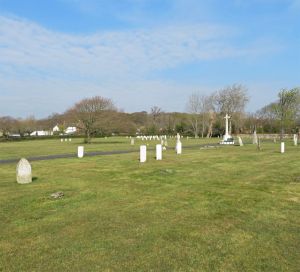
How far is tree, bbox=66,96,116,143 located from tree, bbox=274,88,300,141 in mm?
39968

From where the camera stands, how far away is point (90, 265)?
5363 mm

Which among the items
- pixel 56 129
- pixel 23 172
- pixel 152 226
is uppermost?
pixel 56 129

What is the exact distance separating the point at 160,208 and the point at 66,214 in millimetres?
2262

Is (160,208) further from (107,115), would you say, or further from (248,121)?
(248,121)

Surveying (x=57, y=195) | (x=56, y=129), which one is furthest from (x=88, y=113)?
(x=56, y=129)

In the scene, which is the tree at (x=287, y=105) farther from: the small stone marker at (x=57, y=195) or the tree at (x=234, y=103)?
the small stone marker at (x=57, y=195)

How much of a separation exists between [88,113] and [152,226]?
53.4m

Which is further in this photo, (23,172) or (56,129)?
(56,129)

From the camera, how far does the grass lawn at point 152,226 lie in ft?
18.2

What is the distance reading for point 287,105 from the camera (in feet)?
261

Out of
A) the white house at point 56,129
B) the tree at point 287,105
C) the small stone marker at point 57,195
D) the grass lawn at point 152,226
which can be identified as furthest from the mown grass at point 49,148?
the white house at point 56,129

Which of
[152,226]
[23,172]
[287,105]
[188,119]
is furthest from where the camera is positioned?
[188,119]

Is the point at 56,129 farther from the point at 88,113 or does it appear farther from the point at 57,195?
the point at 57,195

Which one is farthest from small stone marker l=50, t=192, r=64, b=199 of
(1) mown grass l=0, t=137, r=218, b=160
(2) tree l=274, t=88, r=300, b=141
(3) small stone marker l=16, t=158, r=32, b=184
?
(2) tree l=274, t=88, r=300, b=141
